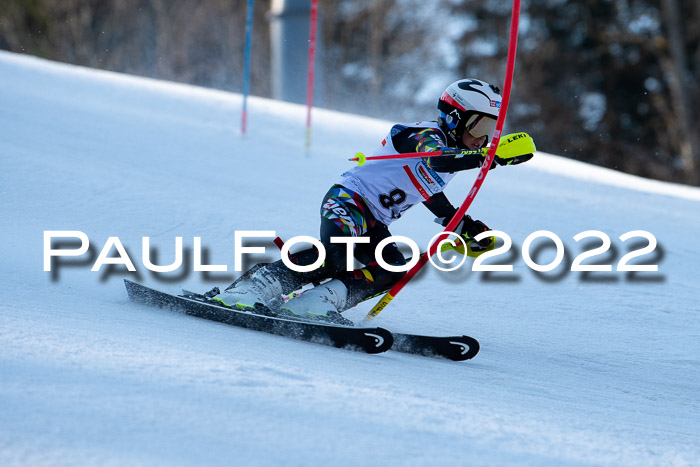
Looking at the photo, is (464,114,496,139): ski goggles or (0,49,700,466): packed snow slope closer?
(0,49,700,466): packed snow slope

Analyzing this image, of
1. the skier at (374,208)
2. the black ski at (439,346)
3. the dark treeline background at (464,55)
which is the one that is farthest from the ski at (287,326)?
the dark treeline background at (464,55)

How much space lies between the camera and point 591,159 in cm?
2395

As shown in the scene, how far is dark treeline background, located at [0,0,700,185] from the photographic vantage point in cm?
2262

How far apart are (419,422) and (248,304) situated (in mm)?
1443

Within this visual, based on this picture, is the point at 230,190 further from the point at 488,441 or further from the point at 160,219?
the point at 488,441

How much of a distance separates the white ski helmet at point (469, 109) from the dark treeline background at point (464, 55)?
18.7 m

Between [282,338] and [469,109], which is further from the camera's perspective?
[469,109]

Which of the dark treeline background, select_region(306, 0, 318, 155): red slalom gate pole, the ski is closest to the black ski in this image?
the ski

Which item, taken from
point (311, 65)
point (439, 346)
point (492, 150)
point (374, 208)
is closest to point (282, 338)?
point (439, 346)

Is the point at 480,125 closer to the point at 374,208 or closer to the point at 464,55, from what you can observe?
the point at 374,208

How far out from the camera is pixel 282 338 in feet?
11.3

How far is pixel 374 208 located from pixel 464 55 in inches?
886

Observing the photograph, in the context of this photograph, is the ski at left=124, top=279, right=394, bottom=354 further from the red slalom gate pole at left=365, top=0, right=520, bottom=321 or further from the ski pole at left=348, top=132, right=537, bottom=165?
the ski pole at left=348, top=132, right=537, bottom=165

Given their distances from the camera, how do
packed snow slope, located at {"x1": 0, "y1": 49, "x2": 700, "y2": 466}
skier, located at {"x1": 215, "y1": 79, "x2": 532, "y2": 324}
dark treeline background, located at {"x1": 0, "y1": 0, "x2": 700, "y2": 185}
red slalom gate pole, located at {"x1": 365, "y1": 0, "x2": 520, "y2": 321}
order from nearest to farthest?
packed snow slope, located at {"x1": 0, "y1": 49, "x2": 700, "y2": 466} → red slalom gate pole, located at {"x1": 365, "y1": 0, "x2": 520, "y2": 321} → skier, located at {"x1": 215, "y1": 79, "x2": 532, "y2": 324} → dark treeline background, located at {"x1": 0, "y1": 0, "x2": 700, "y2": 185}
